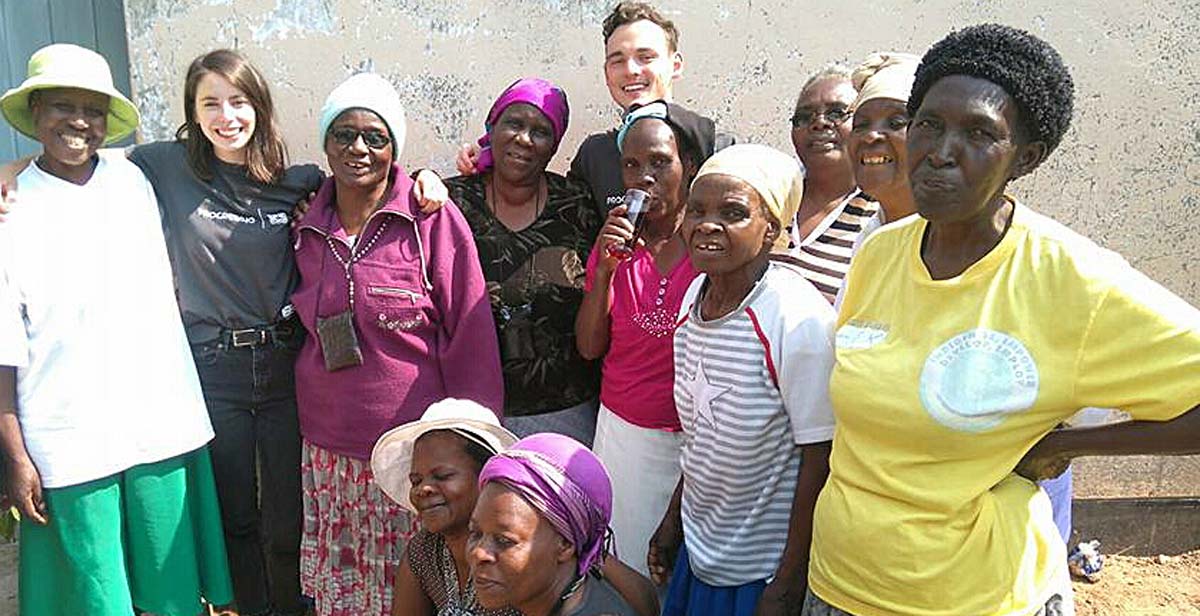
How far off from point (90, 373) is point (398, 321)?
3.07 feet

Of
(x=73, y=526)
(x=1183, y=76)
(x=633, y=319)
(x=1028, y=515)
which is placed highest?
(x=1183, y=76)

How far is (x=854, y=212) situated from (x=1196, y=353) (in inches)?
55.9

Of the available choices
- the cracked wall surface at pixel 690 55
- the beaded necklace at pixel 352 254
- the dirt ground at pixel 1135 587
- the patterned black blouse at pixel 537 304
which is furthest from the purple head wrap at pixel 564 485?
the dirt ground at pixel 1135 587

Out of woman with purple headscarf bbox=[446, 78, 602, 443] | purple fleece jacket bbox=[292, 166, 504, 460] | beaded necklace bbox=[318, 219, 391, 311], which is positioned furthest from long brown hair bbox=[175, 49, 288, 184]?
woman with purple headscarf bbox=[446, 78, 602, 443]

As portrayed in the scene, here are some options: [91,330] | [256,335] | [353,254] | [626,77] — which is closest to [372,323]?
[353,254]

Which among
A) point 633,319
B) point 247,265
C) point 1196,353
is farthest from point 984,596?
point 247,265

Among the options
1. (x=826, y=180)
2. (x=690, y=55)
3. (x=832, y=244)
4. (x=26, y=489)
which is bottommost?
(x=26, y=489)

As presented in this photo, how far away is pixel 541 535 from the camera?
206cm

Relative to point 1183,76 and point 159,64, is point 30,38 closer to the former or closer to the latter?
point 159,64

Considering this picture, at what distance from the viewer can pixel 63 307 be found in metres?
2.81

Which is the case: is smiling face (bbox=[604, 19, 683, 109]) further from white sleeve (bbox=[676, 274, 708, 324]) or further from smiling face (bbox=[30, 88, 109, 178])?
smiling face (bbox=[30, 88, 109, 178])

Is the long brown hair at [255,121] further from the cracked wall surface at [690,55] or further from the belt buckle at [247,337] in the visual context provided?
the cracked wall surface at [690,55]

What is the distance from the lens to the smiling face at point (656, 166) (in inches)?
109

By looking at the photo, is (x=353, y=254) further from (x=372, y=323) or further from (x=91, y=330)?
(x=91, y=330)
